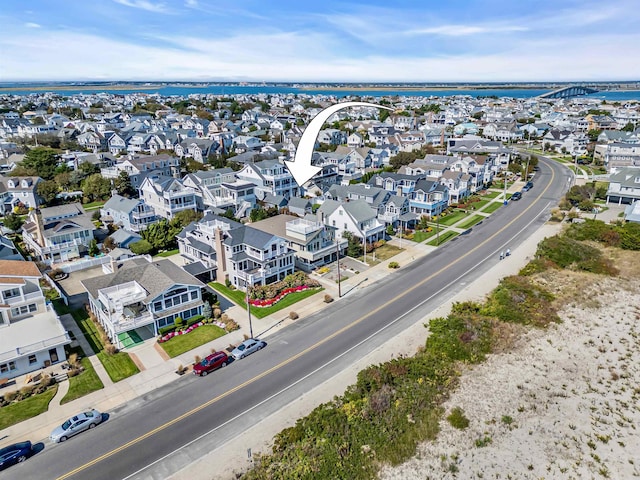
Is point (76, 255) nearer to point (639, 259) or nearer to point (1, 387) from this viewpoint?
point (1, 387)

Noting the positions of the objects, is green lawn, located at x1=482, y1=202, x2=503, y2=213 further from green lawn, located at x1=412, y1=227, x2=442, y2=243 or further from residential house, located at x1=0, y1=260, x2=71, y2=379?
residential house, located at x1=0, y1=260, x2=71, y2=379

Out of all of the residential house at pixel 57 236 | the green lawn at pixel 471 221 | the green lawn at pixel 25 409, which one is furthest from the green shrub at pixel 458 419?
the residential house at pixel 57 236

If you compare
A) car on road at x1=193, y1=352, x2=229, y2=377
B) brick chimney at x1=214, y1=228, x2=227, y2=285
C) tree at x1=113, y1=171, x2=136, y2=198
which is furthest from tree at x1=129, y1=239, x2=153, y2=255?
tree at x1=113, y1=171, x2=136, y2=198

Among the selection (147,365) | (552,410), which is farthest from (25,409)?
(552,410)

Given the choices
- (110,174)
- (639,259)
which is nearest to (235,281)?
(639,259)

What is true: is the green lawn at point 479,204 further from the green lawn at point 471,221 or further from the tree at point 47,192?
the tree at point 47,192

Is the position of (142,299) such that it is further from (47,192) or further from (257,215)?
(47,192)
